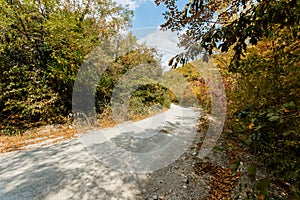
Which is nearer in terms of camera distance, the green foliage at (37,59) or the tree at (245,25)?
the tree at (245,25)

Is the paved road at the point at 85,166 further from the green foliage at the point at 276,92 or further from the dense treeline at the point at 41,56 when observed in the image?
the dense treeline at the point at 41,56

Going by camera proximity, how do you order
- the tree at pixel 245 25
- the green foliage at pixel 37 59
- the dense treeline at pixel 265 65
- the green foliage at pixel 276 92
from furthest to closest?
the green foliage at pixel 37 59 → the green foliage at pixel 276 92 → the dense treeline at pixel 265 65 → the tree at pixel 245 25

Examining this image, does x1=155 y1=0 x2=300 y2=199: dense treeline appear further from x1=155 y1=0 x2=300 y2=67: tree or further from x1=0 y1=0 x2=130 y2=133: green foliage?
x1=0 y1=0 x2=130 y2=133: green foliage

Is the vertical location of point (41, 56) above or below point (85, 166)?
above

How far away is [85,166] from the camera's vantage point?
9.23 ft

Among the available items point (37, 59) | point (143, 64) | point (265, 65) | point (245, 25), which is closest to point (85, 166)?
point (245, 25)

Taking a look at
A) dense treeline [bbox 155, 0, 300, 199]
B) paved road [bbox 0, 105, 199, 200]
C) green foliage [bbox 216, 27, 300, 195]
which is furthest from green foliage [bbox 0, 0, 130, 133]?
green foliage [bbox 216, 27, 300, 195]

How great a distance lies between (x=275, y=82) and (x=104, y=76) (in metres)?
5.34

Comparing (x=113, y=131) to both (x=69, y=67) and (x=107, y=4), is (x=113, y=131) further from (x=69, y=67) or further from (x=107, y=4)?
(x=107, y=4)

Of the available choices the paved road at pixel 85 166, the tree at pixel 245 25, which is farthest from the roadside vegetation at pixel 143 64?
the paved road at pixel 85 166

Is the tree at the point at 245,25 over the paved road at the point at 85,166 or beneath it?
over

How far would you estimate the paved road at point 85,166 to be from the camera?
7.15ft

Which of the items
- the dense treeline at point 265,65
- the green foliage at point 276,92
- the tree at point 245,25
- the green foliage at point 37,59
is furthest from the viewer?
the green foliage at point 37,59

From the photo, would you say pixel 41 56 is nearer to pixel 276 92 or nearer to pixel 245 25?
pixel 245 25
